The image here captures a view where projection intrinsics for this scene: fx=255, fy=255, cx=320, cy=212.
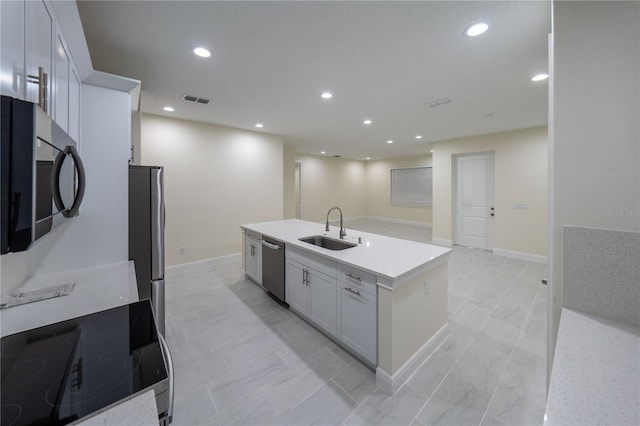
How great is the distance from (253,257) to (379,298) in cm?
222

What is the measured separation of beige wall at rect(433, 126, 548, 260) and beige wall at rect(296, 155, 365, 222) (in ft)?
15.3

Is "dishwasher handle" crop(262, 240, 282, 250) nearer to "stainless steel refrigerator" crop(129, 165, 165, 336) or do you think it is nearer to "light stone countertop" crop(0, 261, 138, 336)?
"stainless steel refrigerator" crop(129, 165, 165, 336)

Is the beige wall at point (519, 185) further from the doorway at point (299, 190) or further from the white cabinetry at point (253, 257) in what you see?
the white cabinetry at point (253, 257)

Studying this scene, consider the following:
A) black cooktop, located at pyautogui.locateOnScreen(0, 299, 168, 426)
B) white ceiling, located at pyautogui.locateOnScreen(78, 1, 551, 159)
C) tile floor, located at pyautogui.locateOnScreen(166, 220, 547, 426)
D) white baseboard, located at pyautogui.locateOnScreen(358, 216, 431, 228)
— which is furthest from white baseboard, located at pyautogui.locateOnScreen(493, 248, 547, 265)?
black cooktop, located at pyautogui.locateOnScreen(0, 299, 168, 426)

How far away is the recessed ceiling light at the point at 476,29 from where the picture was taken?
1832 millimetres

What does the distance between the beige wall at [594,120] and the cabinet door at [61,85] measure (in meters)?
2.19

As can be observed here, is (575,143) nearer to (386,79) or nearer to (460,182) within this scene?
(386,79)

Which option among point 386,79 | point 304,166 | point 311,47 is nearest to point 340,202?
point 304,166

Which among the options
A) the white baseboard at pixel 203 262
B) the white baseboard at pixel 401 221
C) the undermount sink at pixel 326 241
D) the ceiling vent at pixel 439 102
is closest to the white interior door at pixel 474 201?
the white baseboard at pixel 401 221

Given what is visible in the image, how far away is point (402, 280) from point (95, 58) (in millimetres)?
3236

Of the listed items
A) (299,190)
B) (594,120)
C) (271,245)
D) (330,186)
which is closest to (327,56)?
(594,120)

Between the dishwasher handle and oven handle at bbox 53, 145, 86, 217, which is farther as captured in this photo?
the dishwasher handle

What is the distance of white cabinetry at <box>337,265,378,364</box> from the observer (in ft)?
6.09

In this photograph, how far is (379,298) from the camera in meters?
1.78
